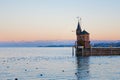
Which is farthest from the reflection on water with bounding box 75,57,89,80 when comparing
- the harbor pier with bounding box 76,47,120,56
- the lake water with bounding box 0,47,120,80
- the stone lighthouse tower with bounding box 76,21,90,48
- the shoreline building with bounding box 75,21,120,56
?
the stone lighthouse tower with bounding box 76,21,90,48

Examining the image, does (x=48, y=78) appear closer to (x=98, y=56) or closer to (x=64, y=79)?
(x=64, y=79)

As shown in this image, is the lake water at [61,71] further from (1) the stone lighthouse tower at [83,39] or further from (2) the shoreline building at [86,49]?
(1) the stone lighthouse tower at [83,39]

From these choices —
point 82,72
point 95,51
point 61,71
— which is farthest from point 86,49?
point 82,72

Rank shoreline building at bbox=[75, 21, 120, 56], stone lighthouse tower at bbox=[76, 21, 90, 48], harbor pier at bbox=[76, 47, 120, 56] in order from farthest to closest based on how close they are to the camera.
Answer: stone lighthouse tower at bbox=[76, 21, 90, 48] < shoreline building at bbox=[75, 21, 120, 56] < harbor pier at bbox=[76, 47, 120, 56]

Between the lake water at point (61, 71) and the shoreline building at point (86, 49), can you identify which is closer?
the lake water at point (61, 71)

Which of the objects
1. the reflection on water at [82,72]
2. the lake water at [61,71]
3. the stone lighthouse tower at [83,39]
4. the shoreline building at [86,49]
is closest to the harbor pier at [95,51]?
the shoreline building at [86,49]

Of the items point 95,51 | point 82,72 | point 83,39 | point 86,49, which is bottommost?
point 82,72

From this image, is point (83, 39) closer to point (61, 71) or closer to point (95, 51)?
point (95, 51)

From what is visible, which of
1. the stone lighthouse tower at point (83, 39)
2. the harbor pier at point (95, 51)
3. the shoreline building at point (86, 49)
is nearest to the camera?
the harbor pier at point (95, 51)

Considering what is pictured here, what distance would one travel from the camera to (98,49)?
14325cm

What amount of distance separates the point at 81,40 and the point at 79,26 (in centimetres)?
1231

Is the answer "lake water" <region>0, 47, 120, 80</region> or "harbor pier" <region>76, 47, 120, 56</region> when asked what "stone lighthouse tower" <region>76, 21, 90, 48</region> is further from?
"lake water" <region>0, 47, 120, 80</region>

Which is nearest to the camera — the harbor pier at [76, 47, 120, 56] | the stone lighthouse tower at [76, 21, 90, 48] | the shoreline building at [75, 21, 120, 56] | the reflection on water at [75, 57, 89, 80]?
the reflection on water at [75, 57, 89, 80]

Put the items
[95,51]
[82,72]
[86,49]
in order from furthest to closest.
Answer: [95,51] < [86,49] < [82,72]
